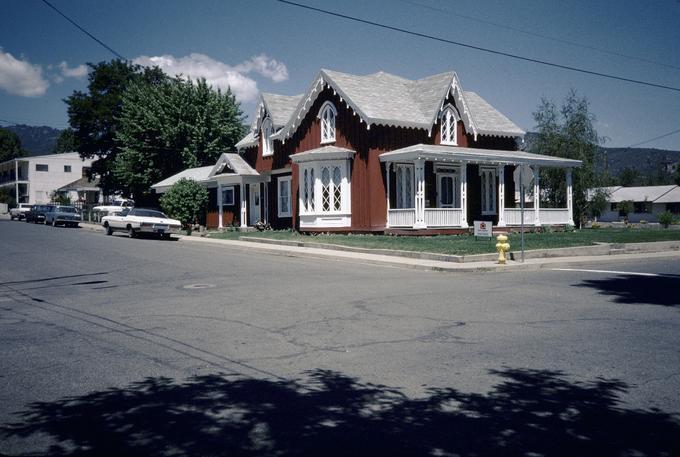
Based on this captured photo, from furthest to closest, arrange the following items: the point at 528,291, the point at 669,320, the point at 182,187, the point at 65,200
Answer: the point at 65,200
the point at 182,187
the point at 528,291
the point at 669,320

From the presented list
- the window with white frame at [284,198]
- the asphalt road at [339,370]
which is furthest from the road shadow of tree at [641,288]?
the window with white frame at [284,198]

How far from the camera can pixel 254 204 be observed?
118 feet

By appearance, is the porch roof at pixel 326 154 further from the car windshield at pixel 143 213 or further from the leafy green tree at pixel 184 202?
the leafy green tree at pixel 184 202

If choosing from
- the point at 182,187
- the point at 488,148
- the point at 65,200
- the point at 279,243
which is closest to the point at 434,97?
the point at 488,148

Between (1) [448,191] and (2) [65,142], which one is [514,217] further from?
(2) [65,142]

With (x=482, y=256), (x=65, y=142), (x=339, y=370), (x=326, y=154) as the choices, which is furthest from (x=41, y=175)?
(x=339, y=370)

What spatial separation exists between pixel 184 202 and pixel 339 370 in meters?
29.9

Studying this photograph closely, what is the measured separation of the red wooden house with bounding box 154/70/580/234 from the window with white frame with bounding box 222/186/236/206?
10.3 ft

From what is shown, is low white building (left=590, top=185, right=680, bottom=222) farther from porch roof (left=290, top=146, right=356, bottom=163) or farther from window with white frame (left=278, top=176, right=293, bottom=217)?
porch roof (left=290, top=146, right=356, bottom=163)

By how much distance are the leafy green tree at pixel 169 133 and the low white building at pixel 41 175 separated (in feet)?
153

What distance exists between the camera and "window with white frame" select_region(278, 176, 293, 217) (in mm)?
32594

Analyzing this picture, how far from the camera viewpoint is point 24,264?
16969 mm

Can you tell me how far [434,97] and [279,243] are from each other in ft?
37.0

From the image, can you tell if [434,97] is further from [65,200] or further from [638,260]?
[65,200]
